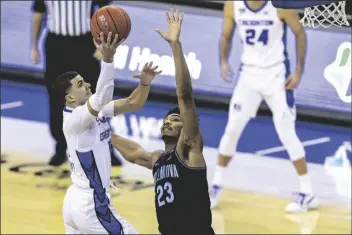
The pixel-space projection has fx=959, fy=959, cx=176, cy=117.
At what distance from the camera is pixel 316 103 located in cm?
1106

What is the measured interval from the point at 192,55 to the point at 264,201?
2818 mm

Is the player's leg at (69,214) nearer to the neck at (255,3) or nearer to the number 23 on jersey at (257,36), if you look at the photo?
the number 23 on jersey at (257,36)

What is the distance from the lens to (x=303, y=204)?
9008 mm

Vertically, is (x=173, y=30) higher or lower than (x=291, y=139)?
higher

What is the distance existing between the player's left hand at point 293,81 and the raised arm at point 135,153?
254 centimetres

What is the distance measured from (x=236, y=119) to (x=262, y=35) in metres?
0.84

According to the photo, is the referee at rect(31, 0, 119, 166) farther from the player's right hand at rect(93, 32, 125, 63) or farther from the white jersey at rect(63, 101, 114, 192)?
the player's right hand at rect(93, 32, 125, 63)

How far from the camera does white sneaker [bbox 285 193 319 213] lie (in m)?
8.98

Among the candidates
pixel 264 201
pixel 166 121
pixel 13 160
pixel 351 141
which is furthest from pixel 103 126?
pixel 351 141

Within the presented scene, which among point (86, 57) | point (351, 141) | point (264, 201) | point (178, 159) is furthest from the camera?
point (351, 141)

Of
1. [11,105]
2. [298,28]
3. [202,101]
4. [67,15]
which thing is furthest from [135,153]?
[11,105]

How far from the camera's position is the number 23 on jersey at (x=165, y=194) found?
227 inches

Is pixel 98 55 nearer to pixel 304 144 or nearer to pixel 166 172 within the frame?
pixel 304 144

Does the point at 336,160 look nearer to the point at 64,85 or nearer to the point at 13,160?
the point at 13,160
